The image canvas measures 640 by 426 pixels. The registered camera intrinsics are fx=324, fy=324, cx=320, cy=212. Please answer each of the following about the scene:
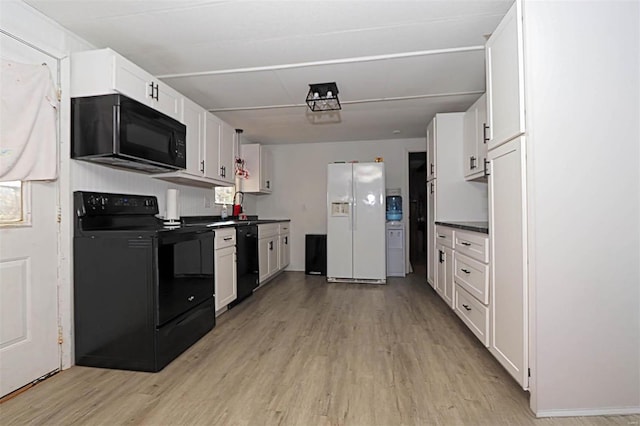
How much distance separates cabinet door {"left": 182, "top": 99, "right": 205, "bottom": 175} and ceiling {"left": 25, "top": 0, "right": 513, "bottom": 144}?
0.26 meters

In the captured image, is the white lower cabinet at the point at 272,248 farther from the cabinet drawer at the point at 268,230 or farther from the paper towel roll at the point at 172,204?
the paper towel roll at the point at 172,204

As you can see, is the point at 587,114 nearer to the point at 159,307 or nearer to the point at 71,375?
the point at 159,307

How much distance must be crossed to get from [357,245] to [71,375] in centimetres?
341

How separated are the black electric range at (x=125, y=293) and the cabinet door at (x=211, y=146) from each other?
4.08 feet

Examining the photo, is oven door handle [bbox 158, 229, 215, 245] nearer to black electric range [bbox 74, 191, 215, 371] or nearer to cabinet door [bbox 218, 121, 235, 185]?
black electric range [bbox 74, 191, 215, 371]

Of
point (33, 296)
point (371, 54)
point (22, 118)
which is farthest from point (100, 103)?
point (371, 54)

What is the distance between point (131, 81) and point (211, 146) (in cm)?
128

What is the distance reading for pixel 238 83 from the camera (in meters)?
3.14

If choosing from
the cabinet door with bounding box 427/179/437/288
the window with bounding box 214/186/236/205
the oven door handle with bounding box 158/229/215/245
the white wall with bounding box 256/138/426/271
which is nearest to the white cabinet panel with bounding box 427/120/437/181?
the cabinet door with bounding box 427/179/437/288

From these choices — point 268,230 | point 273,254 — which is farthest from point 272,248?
point 268,230

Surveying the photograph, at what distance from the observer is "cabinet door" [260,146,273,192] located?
527 centimetres

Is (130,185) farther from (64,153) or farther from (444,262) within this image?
(444,262)

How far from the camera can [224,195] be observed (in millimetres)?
4742

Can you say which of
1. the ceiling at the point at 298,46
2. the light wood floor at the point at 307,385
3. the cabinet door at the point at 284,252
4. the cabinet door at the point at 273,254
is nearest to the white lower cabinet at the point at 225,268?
the light wood floor at the point at 307,385
